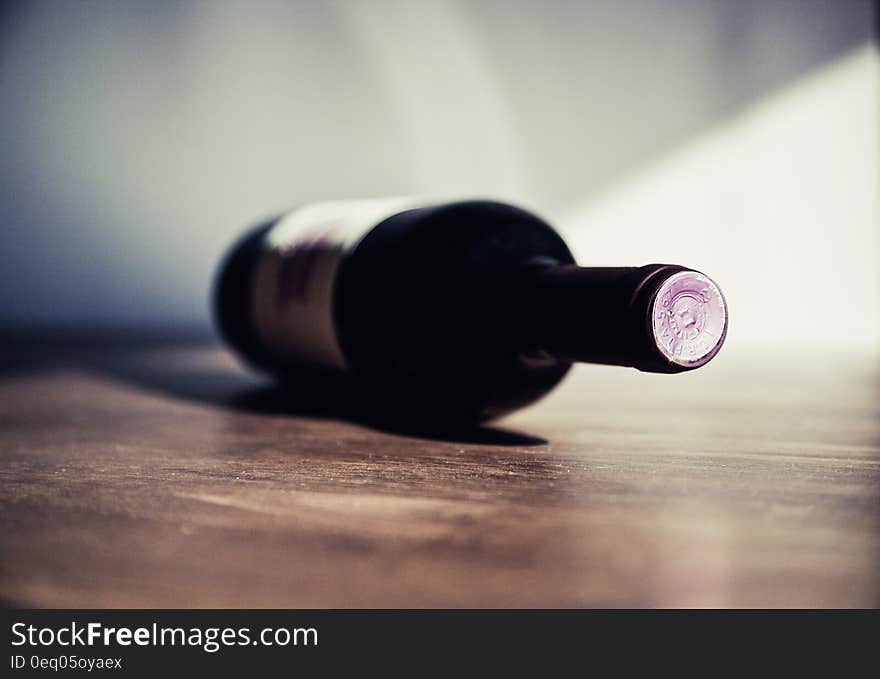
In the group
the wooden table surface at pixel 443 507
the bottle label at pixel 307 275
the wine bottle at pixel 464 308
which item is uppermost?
the bottle label at pixel 307 275

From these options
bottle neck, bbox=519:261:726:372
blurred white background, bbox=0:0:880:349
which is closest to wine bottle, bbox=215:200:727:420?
bottle neck, bbox=519:261:726:372

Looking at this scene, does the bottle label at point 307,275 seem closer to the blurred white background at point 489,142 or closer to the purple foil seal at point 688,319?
the purple foil seal at point 688,319

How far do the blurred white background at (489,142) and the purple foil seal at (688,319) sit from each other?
1.16 meters

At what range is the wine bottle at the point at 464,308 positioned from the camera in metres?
0.51

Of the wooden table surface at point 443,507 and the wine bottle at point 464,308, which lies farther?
the wine bottle at point 464,308

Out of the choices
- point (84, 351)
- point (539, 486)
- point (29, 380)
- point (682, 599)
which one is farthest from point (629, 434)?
point (84, 351)

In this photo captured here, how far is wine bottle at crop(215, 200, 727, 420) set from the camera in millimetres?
515

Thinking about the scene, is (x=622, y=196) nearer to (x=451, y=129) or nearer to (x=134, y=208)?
(x=451, y=129)

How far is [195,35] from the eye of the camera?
1.61 meters

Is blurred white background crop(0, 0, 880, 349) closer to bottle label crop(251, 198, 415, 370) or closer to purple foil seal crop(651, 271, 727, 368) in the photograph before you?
bottle label crop(251, 198, 415, 370)

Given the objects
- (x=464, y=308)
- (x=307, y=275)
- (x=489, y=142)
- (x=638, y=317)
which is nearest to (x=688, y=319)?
(x=638, y=317)

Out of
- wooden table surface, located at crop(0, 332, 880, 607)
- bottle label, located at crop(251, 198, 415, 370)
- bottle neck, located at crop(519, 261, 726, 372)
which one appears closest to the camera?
wooden table surface, located at crop(0, 332, 880, 607)

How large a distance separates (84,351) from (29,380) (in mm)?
298

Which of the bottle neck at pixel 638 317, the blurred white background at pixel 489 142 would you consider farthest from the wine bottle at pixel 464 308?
the blurred white background at pixel 489 142
